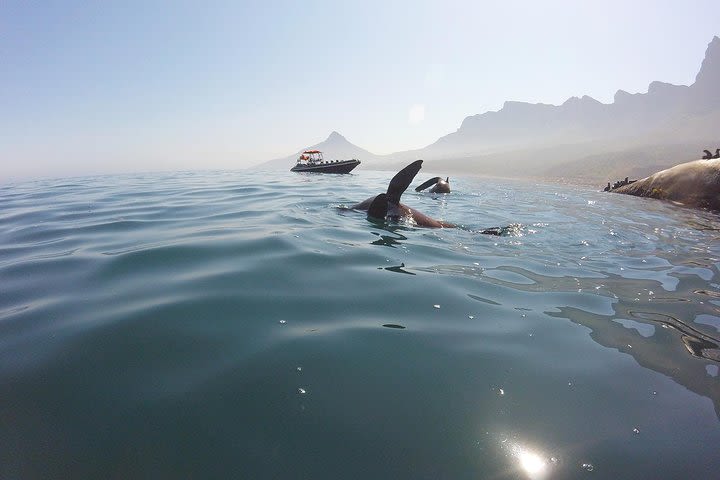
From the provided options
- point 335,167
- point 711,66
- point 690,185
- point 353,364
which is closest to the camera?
point 353,364

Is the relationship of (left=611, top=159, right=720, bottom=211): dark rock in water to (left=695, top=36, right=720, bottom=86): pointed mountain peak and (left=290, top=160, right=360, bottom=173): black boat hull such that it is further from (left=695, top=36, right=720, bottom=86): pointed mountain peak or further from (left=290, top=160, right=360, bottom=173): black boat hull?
(left=695, top=36, right=720, bottom=86): pointed mountain peak

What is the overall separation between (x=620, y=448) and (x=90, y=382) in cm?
361

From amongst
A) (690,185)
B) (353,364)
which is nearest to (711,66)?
(690,185)

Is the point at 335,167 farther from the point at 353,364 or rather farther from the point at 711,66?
the point at 711,66

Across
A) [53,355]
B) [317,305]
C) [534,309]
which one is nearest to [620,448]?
[534,309]

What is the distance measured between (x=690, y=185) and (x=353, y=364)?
17224 mm

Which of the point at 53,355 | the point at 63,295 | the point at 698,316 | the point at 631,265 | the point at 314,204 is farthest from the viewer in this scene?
the point at 314,204

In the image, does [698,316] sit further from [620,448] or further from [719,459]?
[620,448]

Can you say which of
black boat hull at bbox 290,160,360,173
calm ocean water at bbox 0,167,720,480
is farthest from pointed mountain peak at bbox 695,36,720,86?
calm ocean water at bbox 0,167,720,480

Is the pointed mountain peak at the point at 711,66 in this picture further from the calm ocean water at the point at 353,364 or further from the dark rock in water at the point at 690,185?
the calm ocean water at the point at 353,364

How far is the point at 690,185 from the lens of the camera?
13469 mm

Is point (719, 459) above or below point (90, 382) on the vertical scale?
below

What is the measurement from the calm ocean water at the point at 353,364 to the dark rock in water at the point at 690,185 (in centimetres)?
914

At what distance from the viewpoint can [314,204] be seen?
1190 centimetres
